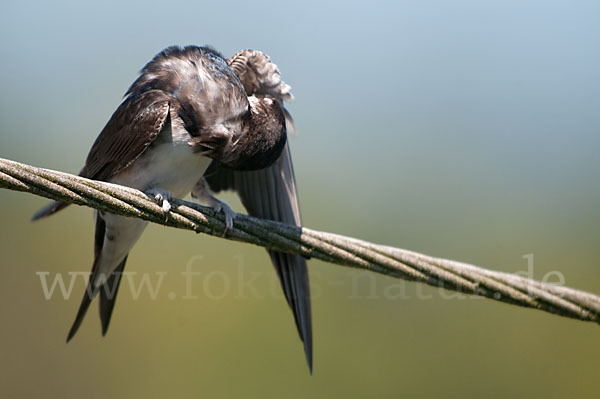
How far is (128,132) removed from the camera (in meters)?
3.04

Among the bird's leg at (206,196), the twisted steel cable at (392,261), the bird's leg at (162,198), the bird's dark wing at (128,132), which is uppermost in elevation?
the bird's dark wing at (128,132)

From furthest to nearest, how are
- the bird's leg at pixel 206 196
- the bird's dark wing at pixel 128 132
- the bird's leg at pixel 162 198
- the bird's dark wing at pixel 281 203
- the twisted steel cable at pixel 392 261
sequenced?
the bird's dark wing at pixel 281 203, the bird's leg at pixel 206 196, the bird's dark wing at pixel 128 132, the bird's leg at pixel 162 198, the twisted steel cable at pixel 392 261

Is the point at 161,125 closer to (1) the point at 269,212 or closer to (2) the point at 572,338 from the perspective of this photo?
(1) the point at 269,212

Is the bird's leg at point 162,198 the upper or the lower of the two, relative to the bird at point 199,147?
lower

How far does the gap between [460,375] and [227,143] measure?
407 centimetres

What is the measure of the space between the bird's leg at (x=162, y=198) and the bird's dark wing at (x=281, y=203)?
717 mm

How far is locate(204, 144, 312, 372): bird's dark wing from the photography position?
343 centimetres

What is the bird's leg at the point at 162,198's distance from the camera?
252 cm

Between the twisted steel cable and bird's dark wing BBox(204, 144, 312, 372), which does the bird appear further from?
the twisted steel cable

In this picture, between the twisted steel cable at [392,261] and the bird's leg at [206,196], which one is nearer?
the twisted steel cable at [392,261]

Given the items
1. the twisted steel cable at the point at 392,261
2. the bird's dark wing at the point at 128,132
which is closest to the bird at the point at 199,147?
the bird's dark wing at the point at 128,132

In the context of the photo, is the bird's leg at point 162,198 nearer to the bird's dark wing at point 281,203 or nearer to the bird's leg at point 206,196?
the bird's leg at point 206,196

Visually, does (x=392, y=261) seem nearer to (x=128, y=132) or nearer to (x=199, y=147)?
(x=199, y=147)

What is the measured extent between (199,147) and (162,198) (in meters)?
0.37
